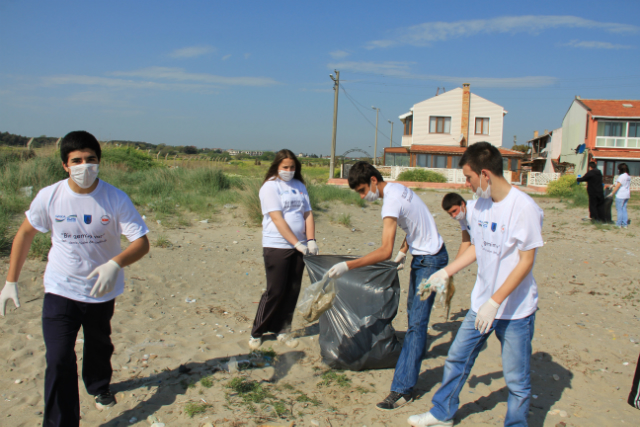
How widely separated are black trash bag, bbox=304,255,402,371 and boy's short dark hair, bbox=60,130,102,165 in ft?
6.16

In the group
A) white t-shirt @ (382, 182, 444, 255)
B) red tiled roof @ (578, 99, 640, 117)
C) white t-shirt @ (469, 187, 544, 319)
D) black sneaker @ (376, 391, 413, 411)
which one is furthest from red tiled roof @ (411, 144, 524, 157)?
white t-shirt @ (469, 187, 544, 319)

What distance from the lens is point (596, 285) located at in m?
5.72

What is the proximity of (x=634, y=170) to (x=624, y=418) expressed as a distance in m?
31.7

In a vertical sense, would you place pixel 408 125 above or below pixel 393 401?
above

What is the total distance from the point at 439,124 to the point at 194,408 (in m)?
29.6

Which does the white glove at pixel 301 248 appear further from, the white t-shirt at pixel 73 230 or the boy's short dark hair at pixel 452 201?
the white t-shirt at pixel 73 230

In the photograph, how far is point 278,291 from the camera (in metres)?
3.56

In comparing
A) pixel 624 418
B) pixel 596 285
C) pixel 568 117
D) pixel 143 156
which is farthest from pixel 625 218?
pixel 568 117

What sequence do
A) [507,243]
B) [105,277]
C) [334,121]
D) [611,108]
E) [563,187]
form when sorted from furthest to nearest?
[611,108]
[334,121]
[563,187]
[105,277]
[507,243]

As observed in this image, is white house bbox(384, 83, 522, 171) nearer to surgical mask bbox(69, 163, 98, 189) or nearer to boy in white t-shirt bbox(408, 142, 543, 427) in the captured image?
boy in white t-shirt bbox(408, 142, 543, 427)

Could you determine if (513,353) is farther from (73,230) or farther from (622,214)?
(622,214)

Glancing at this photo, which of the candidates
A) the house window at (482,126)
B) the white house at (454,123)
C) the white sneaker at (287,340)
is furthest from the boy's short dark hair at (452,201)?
the house window at (482,126)

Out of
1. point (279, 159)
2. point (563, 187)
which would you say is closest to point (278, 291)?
point (279, 159)

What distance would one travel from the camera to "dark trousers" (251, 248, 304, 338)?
11.6 feet
